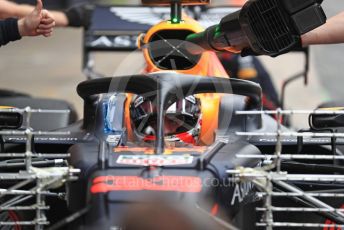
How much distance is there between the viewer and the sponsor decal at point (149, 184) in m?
2.82

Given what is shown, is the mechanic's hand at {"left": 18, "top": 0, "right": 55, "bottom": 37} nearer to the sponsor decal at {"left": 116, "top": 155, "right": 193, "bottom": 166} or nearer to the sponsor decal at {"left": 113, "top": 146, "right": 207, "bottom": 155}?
the sponsor decal at {"left": 113, "top": 146, "right": 207, "bottom": 155}

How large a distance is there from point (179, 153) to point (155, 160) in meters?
0.14

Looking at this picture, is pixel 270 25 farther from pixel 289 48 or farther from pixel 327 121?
pixel 327 121

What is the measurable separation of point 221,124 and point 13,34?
1159 millimetres

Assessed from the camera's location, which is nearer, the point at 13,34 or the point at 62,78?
the point at 13,34

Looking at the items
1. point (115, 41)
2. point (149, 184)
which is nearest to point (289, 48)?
point (149, 184)

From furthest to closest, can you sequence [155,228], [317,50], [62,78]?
[317,50]
[62,78]
[155,228]

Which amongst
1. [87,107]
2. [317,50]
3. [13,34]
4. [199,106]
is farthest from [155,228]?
[317,50]

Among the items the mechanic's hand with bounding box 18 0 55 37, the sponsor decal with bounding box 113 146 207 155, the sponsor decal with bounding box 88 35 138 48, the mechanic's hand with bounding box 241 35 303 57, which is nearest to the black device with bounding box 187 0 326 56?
the mechanic's hand with bounding box 241 35 303 57

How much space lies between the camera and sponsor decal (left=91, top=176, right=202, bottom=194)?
282 cm

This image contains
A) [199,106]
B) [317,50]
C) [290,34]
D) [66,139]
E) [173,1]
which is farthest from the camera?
[317,50]

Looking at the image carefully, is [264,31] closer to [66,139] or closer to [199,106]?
[199,106]

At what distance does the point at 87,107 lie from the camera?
394 cm

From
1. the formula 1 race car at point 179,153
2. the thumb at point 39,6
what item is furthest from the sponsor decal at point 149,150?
the thumb at point 39,6
